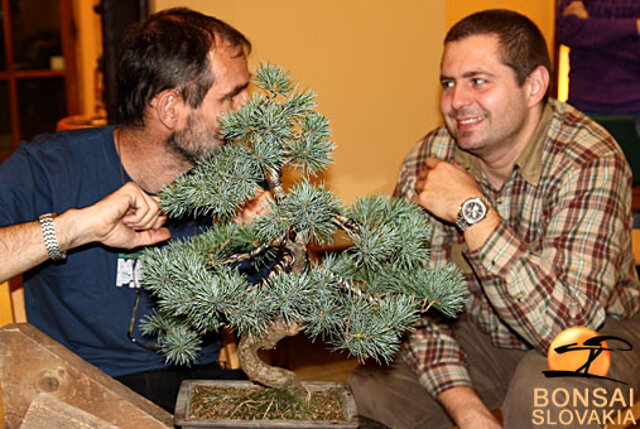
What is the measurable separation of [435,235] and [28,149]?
1.07 metres

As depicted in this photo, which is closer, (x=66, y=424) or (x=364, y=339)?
(x=66, y=424)

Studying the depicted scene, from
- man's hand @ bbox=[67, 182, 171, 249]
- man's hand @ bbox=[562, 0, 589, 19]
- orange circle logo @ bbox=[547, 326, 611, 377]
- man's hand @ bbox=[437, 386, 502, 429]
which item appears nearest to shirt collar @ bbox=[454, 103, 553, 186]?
orange circle logo @ bbox=[547, 326, 611, 377]

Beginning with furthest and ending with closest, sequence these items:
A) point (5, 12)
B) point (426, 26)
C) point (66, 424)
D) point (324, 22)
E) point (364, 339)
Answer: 1. point (5, 12)
2. point (426, 26)
3. point (324, 22)
4. point (364, 339)
5. point (66, 424)

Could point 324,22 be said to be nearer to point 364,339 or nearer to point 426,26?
point 426,26

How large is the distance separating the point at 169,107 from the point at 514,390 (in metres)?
1.05

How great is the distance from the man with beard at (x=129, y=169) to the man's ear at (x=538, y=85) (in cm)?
79

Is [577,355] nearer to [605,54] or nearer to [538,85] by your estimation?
[538,85]

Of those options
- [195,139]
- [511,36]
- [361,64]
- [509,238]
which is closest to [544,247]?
[509,238]

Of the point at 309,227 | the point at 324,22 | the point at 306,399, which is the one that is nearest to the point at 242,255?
the point at 309,227

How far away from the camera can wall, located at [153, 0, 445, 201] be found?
2742 mm

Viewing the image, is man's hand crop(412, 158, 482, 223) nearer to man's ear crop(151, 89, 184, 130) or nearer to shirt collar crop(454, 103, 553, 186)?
shirt collar crop(454, 103, 553, 186)

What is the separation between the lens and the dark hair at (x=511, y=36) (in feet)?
6.74

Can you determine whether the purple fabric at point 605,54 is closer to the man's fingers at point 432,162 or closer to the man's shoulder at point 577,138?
the man's shoulder at point 577,138

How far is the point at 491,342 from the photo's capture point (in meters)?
2.14
